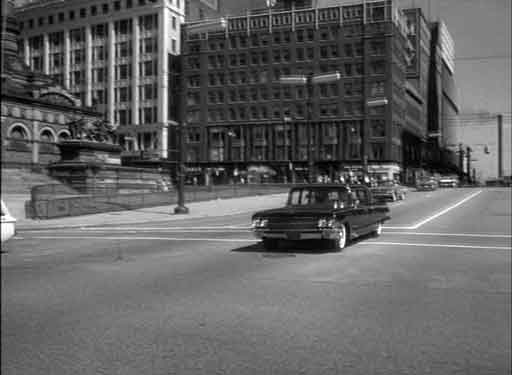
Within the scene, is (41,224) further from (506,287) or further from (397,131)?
(397,131)

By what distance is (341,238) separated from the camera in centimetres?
1367

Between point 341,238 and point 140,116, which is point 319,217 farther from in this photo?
point 140,116

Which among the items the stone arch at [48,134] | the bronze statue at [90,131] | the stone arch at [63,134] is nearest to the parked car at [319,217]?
the bronze statue at [90,131]

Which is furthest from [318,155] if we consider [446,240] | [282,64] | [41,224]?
[446,240]

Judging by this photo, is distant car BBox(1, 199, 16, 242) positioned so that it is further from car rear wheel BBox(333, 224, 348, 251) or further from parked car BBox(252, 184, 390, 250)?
car rear wheel BBox(333, 224, 348, 251)

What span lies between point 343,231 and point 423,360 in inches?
337

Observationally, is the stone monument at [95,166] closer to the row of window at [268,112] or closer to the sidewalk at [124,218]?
the sidewalk at [124,218]

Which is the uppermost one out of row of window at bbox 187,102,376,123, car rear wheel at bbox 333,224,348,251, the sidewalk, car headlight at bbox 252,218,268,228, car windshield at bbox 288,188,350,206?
row of window at bbox 187,102,376,123

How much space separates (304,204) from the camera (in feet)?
47.8

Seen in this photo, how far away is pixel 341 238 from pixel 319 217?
0.95 meters

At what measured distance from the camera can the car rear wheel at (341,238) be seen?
530 inches

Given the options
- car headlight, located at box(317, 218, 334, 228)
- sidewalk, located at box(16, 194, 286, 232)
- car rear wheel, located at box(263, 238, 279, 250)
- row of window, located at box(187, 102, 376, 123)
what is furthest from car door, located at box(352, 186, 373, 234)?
row of window, located at box(187, 102, 376, 123)

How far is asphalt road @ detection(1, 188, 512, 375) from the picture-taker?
4.76 meters

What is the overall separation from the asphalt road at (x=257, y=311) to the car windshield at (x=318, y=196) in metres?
1.36
